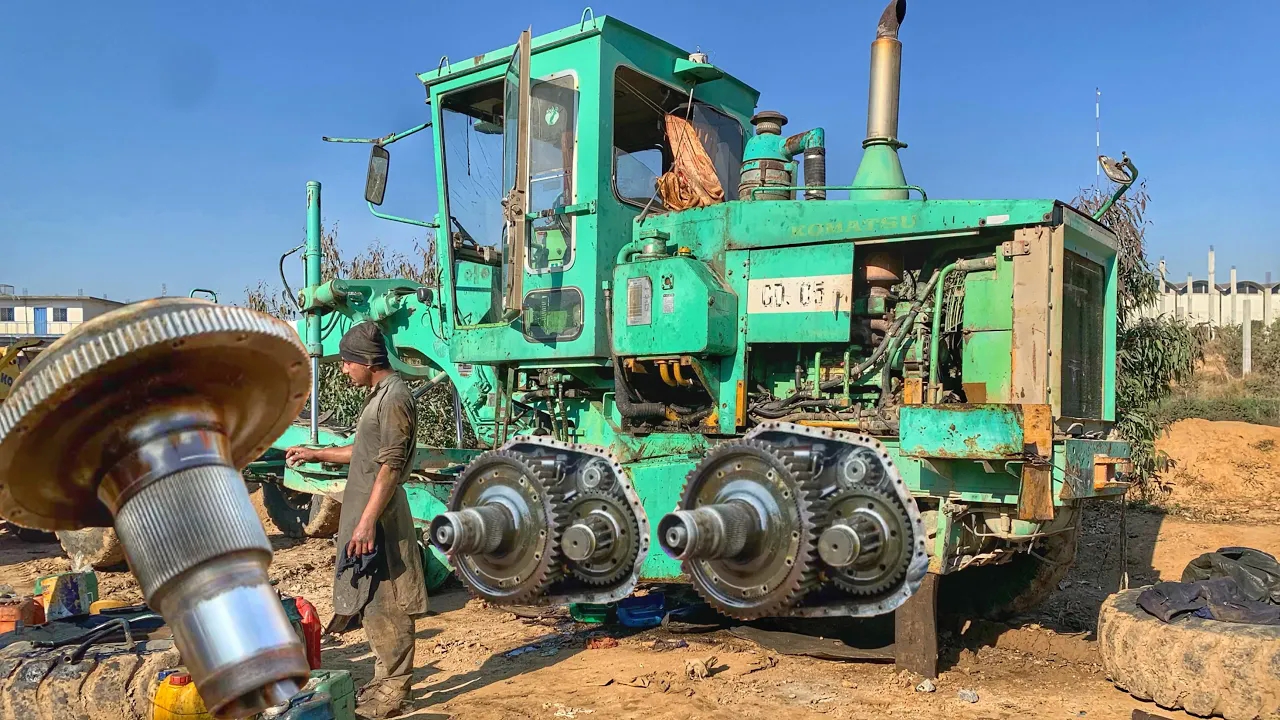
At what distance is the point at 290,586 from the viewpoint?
→ 7.61m

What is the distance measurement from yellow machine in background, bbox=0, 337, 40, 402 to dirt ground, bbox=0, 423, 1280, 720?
2891 millimetres

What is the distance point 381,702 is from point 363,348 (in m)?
1.62

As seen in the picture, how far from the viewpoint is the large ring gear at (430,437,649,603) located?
515 cm

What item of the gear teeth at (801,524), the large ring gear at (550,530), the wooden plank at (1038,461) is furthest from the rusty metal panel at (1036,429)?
the large ring gear at (550,530)

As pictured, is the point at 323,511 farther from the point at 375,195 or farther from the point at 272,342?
the point at 272,342

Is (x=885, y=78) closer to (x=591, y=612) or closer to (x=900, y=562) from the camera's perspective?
(x=900, y=562)

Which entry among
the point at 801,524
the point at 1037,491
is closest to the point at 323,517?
the point at 801,524

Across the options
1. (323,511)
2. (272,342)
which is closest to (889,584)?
(272,342)

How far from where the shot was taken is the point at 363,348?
191 inches

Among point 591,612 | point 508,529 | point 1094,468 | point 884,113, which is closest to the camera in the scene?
point 1094,468

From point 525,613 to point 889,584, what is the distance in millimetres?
2824

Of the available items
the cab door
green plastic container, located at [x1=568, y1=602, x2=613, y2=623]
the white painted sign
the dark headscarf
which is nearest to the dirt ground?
green plastic container, located at [x1=568, y1=602, x2=613, y2=623]

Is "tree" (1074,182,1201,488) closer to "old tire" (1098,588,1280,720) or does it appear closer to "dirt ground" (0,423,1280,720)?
"dirt ground" (0,423,1280,720)

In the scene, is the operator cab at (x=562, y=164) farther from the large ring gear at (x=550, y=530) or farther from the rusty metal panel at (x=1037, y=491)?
the rusty metal panel at (x=1037, y=491)
